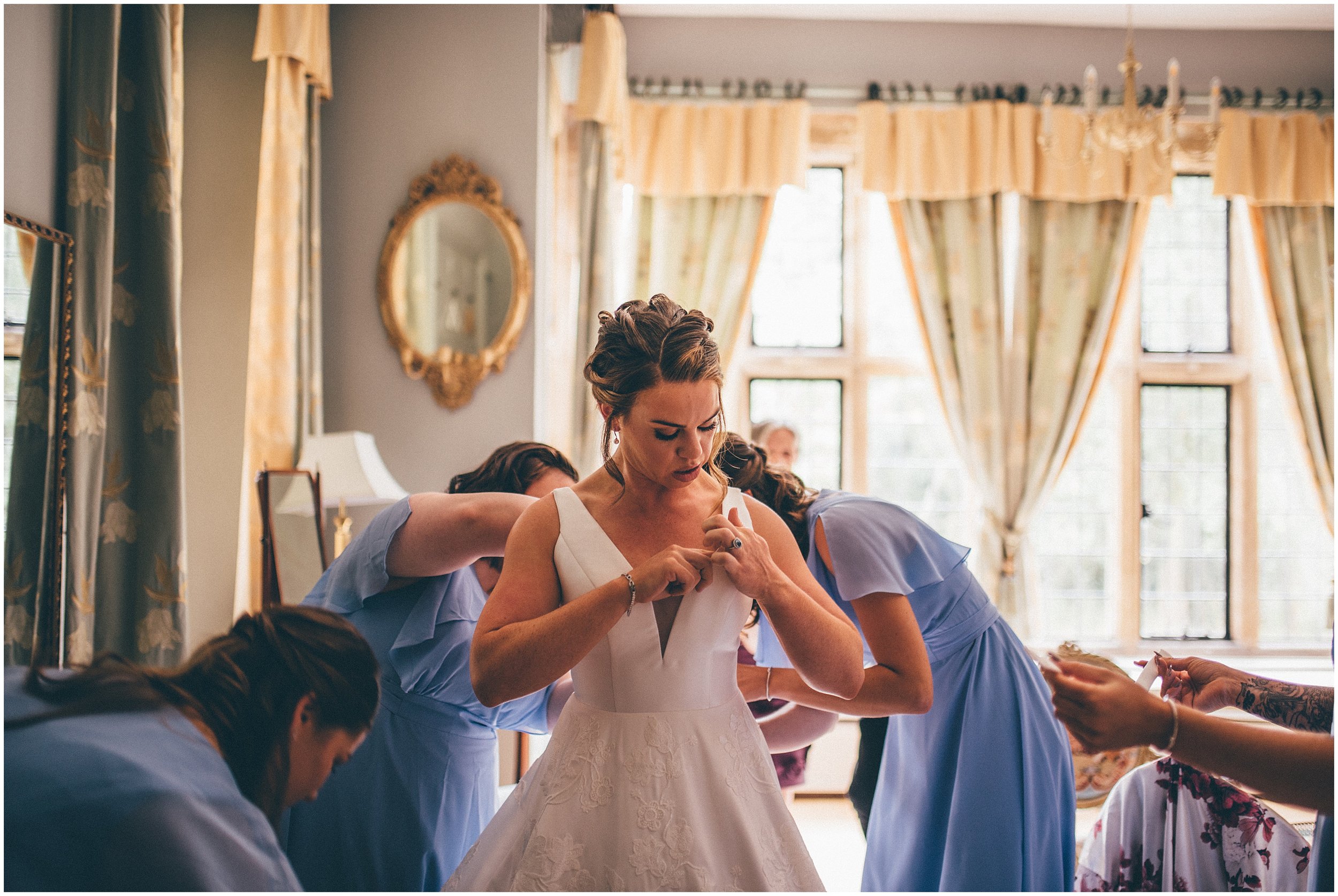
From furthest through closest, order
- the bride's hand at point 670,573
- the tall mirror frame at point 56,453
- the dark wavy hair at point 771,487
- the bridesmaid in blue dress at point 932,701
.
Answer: the tall mirror frame at point 56,453, the dark wavy hair at point 771,487, the bridesmaid in blue dress at point 932,701, the bride's hand at point 670,573

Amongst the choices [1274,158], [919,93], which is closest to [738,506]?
[919,93]

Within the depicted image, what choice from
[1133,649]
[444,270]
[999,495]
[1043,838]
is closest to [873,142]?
[999,495]

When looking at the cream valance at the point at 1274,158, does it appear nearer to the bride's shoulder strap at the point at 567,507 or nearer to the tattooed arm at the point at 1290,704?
the tattooed arm at the point at 1290,704

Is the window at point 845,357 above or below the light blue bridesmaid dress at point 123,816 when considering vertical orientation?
above

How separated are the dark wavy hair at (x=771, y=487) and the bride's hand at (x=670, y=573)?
49cm

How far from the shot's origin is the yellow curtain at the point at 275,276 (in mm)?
2938

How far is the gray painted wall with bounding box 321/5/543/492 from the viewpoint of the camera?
3.31 meters

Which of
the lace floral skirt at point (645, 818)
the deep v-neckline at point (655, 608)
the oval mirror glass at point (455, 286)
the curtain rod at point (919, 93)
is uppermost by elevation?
the curtain rod at point (919, 93)

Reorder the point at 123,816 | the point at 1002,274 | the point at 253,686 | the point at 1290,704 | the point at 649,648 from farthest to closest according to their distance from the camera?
the point at 1002,274
the point at 1290,704
the point at 649,648
the point at 253,686
the point at 123,816

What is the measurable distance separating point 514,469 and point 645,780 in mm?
677

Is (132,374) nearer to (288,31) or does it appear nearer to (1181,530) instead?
(288,31)

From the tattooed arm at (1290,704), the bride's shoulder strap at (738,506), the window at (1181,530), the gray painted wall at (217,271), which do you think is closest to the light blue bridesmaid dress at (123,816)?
the bride's shoulder strap at (738,506)

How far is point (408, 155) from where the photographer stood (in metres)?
3.32

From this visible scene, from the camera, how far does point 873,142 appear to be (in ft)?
13.8
